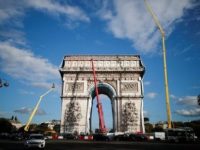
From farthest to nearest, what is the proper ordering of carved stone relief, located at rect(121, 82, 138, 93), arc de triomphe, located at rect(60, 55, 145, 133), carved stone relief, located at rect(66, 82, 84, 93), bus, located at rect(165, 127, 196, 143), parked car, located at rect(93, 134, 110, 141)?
carved stone relief, located at rect(66, 82, 84, 93)
carved stone relief, located at rect(121, 82, 138, 93)
arc de triomphe, located at rect(60, 55, 145, 133)
parked car, located at rect(93, 134, 110, 141)
bus, located at rect(165, 127, 196, 143)

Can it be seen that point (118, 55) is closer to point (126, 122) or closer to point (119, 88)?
point (119, 88)

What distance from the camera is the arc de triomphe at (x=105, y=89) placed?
163ft

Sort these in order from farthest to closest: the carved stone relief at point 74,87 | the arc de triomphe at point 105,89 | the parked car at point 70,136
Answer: the carved stone relief at point 74,87
the arc de triomphe at point 105,89
the parked car at point 70,136

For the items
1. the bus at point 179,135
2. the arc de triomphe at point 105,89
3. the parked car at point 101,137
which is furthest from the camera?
the arc de triomphe at point 105,89

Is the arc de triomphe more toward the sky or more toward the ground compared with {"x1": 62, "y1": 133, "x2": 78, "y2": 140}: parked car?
more toward the sky

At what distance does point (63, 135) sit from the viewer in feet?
160

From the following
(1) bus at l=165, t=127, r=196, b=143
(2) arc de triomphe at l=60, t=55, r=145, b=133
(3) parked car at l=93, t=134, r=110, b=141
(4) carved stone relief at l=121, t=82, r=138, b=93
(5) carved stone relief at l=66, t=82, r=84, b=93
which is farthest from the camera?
(5) carved stone relief at l=66, t=82, r=84, b=93

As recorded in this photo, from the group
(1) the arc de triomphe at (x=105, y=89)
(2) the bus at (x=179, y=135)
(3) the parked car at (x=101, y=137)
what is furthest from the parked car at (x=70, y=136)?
(2) the bus at (x=179, y=135)

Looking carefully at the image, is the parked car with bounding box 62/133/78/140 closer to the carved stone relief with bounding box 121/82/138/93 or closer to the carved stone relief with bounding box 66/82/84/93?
the carved stone relief with bounding box 66/82/84/93

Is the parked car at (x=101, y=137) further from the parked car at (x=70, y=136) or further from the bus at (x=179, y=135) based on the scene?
the bus at (x=179, y=135)

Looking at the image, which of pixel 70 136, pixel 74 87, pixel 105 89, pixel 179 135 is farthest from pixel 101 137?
pixel 105 89

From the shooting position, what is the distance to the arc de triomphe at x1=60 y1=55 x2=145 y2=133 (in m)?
49.8

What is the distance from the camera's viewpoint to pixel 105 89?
183ft

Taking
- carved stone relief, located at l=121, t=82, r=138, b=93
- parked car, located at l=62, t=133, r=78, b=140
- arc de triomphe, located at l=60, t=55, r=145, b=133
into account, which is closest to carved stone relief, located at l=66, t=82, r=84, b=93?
arc de triomphe, located at l=60, t=55, r=145, b=133
